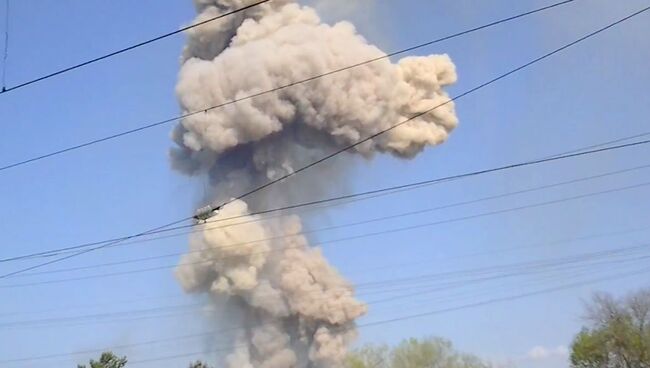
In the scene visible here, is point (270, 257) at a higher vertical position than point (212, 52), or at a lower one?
lower

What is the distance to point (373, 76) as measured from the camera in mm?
38969

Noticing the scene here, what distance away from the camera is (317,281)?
4256cm

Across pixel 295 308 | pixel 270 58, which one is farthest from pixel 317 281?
pixel 270 58

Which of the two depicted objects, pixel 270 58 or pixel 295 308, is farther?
pixel 295 308

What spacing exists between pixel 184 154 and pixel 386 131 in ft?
37.4

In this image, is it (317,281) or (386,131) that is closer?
(386,131)

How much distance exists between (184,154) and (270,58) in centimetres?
804

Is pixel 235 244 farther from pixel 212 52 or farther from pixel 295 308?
pixel 212 52

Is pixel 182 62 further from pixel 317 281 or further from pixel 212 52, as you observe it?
pixel 317 281

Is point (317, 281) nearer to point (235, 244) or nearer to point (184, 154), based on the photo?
point (235, 244)

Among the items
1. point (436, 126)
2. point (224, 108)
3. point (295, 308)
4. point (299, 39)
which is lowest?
point (295, 308)

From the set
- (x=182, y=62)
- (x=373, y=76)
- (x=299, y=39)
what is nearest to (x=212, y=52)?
(x=182, y=62)

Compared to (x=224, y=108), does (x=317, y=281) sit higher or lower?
lower

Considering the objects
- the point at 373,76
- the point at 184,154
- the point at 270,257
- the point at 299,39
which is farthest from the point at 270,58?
the point at 270,257
